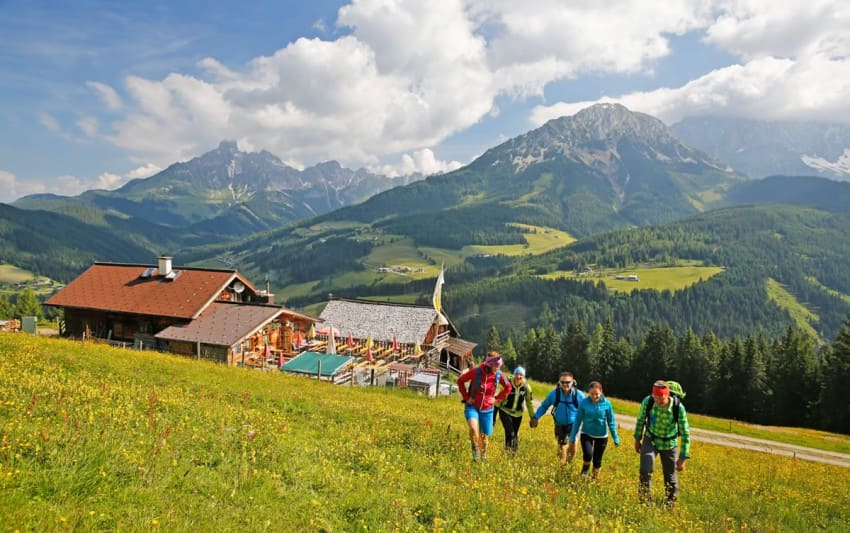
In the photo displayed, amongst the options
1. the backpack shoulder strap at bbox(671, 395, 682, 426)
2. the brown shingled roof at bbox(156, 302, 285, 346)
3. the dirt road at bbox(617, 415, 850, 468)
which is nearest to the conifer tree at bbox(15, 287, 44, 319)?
the brown shingled roof at bbox(156, 302, 285, 346)

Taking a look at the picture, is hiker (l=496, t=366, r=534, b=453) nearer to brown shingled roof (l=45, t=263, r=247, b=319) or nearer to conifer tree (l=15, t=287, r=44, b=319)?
brown shingled roof (l=45, t=263, r=247, b=319)

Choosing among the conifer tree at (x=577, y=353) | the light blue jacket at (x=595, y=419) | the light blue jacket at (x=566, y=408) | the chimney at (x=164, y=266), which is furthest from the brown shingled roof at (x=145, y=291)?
the conifer tree at (x=577, y=353)

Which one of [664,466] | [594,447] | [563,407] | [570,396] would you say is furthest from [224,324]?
[664,466]

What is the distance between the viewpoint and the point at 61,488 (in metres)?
5.73

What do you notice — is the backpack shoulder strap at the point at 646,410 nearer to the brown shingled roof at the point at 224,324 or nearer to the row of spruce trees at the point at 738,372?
the brown shingled roof at the point at 224,324

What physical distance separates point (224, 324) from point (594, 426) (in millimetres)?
32224

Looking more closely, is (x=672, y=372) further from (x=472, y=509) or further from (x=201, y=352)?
(x=472, y=509)

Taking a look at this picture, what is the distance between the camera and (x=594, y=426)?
10922 mm

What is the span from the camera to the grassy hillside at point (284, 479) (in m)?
5.91

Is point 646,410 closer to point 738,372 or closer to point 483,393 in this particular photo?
point 483,393

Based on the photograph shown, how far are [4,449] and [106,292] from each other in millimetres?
41996

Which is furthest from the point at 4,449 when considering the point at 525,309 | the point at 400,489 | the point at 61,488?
the point at 525,309

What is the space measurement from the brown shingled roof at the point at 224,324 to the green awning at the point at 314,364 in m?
4.01

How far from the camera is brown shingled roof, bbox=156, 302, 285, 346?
3534 centimetres
